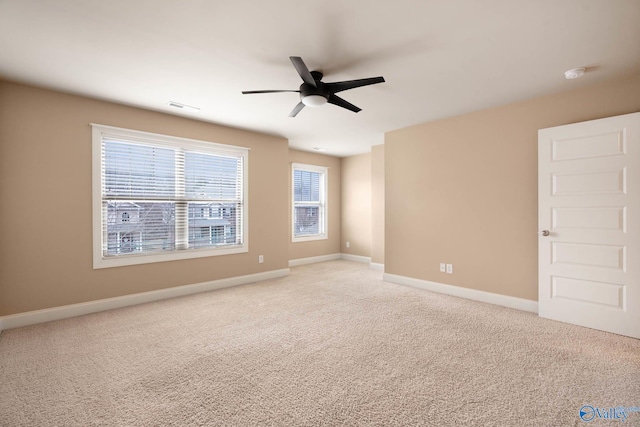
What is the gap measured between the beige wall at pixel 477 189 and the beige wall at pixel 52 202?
3688 millimetres

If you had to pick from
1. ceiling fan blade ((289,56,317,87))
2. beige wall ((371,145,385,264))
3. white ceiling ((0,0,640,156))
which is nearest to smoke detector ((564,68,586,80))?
white ceiling ((0,0,640,156))

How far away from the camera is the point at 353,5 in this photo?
1979 millimetres

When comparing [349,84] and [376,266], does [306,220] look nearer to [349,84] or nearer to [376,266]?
[376,266]

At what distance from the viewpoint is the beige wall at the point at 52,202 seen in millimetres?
3152

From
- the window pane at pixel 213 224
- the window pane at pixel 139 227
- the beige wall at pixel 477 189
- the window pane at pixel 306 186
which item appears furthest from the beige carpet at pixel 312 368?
the window pane at pixel 306 186

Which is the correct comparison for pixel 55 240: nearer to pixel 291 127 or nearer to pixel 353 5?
pixel 291 127

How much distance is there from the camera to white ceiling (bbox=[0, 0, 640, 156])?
2.03 m

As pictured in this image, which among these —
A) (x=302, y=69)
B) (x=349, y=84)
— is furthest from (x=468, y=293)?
(x=302, y=69)

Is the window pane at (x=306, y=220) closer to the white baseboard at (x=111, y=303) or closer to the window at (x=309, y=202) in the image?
the window at (x=309, y=202)

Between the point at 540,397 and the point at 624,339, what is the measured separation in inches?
67.0

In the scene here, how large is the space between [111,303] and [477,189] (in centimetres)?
504

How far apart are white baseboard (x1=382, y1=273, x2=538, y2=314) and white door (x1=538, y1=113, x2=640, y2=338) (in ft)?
0.75

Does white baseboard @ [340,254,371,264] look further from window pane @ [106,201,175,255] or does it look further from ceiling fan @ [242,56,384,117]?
ceiling fan @ [242,56,384,117]

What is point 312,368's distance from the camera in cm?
232
